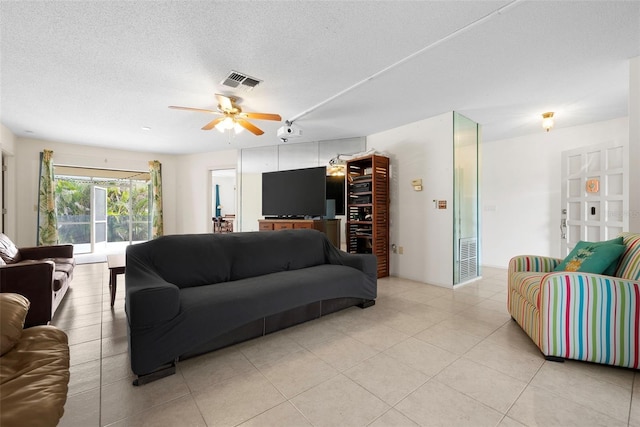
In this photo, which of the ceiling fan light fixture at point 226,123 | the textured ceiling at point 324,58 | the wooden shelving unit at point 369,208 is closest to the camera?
the textured ceiling at point 324,58

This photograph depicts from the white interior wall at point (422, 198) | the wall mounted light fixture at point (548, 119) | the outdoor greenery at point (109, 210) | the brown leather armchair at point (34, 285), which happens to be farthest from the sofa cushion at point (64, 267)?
the wall mounted light fixture at point (548, 119)

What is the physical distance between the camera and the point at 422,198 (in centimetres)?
412

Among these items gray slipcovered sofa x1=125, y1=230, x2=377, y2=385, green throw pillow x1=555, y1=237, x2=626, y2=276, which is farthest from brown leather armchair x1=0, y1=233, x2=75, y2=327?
green throw pillow x1=555, y1=237, x2=626, y2=276

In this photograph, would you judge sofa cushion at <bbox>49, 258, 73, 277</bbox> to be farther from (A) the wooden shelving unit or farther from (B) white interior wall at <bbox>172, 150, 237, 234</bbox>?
(A) the wooden shelving unit

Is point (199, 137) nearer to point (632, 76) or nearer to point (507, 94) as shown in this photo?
point (507, 94)

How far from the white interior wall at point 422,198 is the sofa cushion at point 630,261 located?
1.80 meters

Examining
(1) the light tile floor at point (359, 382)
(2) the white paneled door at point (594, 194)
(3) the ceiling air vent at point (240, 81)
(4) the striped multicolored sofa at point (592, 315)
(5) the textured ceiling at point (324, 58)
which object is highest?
(5) the textured ceiling at point (324, 58)

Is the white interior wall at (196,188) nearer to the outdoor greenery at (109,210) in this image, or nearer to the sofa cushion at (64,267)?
the outdoor greenery at (109,210)

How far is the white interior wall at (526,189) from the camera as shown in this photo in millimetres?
4301

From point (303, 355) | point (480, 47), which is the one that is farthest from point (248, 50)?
point (303, 355)

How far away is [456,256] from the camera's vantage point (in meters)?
3.79

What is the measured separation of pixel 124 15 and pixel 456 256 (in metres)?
4.46

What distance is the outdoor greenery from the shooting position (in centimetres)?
589

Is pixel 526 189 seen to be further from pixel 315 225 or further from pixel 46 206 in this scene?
pixel 46 206
